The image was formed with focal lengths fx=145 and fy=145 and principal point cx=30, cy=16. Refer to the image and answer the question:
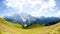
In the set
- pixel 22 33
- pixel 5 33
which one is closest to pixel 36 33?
pixel 22 33

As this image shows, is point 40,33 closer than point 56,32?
No

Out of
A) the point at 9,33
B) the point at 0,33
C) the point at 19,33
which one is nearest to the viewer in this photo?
the point at 0,33

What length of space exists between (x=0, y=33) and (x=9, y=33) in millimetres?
5821

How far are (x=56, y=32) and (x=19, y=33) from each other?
20377mm

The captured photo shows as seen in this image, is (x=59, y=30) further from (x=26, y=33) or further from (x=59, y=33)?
(x=26, y=33)

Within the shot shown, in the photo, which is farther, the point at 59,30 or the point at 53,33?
the point at 59,30

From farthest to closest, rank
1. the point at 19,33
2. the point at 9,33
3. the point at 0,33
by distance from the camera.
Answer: the point at 19,33, the point at 9,33, the point at 0,33

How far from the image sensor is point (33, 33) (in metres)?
82.7

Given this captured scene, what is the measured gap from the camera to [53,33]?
6875cm

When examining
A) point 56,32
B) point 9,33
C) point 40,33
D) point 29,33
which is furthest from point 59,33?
point 9,33

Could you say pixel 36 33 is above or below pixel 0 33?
below

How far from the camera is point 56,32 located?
71625 mm

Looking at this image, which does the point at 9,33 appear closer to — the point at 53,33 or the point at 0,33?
the point at 0,33

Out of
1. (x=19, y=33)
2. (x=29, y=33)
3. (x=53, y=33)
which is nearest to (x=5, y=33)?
(x=19, y=33)
